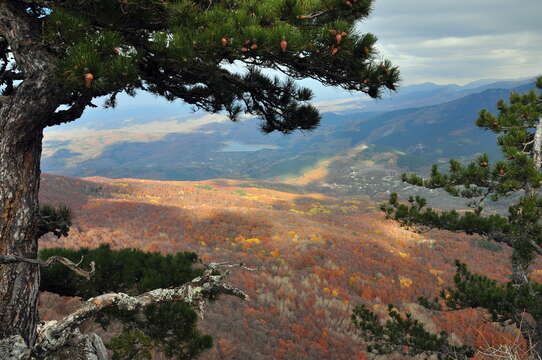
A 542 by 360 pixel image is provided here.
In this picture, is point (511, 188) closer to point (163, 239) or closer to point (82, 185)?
point (163, 239)

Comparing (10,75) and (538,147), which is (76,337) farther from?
(538,147)

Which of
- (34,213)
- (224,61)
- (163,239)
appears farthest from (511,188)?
(163,239)

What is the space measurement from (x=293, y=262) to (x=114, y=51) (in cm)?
1502

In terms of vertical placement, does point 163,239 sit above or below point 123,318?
below

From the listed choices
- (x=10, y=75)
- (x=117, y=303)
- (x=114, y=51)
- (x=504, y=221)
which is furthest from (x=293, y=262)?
(x=114, y=51)

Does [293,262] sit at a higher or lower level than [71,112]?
lower

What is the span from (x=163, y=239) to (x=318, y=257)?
900 cm

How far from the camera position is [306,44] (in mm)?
3348

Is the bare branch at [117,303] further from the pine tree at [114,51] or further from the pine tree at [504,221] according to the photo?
the pine tree at [504,221]

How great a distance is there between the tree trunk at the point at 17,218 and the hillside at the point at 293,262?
5.23 metres

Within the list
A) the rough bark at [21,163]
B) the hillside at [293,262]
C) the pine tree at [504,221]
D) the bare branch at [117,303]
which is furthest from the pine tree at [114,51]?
the pine tree at [504,221]

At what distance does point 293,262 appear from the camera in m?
16.4

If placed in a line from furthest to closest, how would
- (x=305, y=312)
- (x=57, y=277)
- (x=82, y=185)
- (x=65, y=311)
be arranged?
(x=82, y=185)
(x=305, y=312)
(x=65, y=311)
(x=57, y=277)

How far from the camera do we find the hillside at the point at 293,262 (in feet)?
30.9
